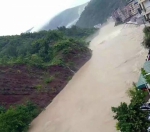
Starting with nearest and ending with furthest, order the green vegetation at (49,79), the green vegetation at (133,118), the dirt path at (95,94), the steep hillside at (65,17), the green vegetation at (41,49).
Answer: the green vegetation at (133,118)
the dirt path at (95,94)
the green vegetation at (49,79)
the green vegetation at (41,49)
the steep hillside at (65,17)

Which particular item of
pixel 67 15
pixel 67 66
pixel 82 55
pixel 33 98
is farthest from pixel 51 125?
pixel 67 15

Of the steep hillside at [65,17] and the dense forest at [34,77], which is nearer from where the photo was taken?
the dense forest at [34,77]

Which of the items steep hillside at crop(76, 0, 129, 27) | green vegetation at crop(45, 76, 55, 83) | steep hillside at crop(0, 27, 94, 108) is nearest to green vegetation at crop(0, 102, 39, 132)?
steep hillside at crop(0, 27, 94, 108)

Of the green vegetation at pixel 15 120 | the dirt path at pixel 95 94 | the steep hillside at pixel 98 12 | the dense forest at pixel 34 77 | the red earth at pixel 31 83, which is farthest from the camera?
the steep hillside at pixel 98 12

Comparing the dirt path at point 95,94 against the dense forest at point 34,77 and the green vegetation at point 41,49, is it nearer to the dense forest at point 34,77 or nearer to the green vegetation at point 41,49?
the dense forest at point 34,77

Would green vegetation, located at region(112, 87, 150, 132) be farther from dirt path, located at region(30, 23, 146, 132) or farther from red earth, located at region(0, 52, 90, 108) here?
red earth, located at region(0, 52, 90, 108)

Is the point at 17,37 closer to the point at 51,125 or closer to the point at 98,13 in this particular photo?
the point at 51,125

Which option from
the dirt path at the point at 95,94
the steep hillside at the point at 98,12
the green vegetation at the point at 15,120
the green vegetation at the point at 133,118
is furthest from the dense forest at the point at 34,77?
the steep hillside at the point at 98,12
